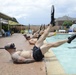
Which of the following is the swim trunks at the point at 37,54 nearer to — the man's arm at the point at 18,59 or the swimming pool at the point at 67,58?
the man's arm at the point at 18,59

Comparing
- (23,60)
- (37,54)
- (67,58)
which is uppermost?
(37,54)

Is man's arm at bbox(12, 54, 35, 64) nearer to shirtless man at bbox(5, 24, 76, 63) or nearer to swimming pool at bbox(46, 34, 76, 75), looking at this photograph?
shirtless man at bbox(5, 24, 76, 63)

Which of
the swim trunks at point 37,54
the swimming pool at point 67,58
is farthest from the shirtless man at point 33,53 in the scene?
the swimming pool at point 67,58

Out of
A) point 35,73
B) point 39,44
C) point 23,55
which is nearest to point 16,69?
point 35,73

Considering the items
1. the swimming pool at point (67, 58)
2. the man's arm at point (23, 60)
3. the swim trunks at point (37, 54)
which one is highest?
the swim trunks at point (37, 54)

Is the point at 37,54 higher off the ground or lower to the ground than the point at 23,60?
higher

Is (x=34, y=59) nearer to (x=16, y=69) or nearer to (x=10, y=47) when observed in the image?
(x=10, y=47)

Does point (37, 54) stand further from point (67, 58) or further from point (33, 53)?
point (67, 58)

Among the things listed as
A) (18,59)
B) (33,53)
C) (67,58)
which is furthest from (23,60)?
(67,58)

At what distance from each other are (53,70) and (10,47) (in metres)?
1.35

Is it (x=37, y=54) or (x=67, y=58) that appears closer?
(x=37, y=54)

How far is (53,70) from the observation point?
15.5 ft

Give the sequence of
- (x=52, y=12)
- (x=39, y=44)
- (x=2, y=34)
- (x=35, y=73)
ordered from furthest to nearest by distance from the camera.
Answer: (x=2, y=34)
(x=52, y=12)
(x=39, y=44)
(x=35, y=73)

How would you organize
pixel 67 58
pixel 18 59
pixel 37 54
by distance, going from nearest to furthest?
pixel 18 59, pixel 37 54, pixel 67 58
